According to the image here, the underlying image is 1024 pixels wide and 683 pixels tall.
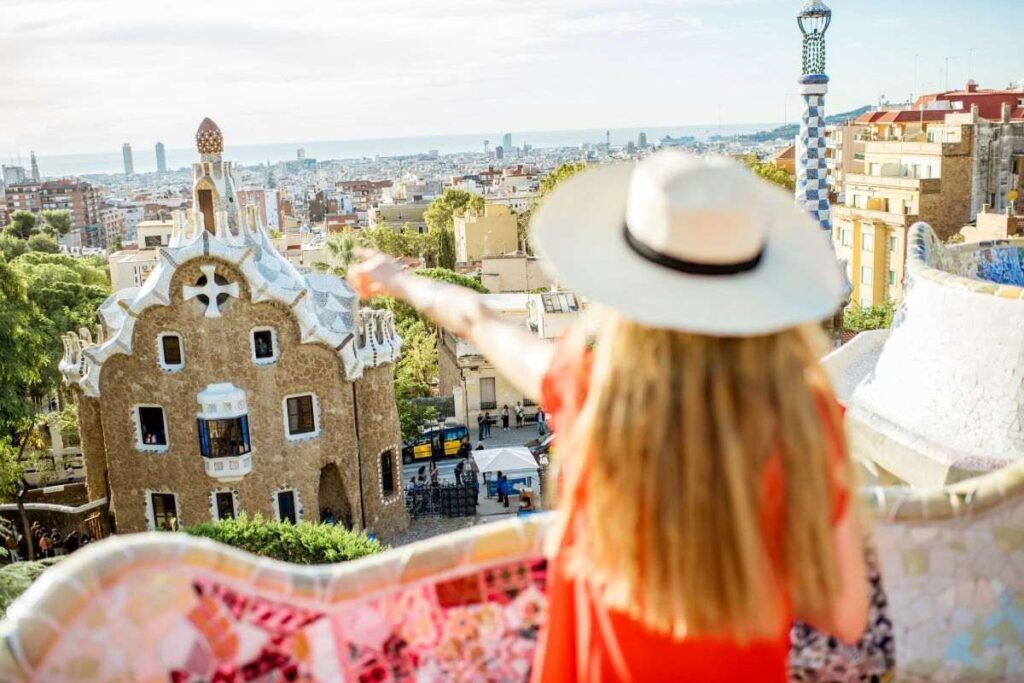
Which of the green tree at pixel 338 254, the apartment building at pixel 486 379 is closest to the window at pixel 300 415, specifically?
the apartment building at pixel 486 379

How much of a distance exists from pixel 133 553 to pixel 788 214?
5.54 ft

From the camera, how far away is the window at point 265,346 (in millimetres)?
17266

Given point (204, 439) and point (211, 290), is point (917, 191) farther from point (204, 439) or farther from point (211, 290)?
point (204, 439)

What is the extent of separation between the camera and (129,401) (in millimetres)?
17562

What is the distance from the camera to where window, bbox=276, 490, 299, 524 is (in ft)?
59.4

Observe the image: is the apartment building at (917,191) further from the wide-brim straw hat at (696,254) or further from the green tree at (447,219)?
the wide-brim straw hat at (696,254)

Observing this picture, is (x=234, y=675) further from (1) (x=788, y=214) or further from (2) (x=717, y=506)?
(1) (x=788, y=214)

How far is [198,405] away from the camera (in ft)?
56.4

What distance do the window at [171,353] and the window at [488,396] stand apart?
1142 cm

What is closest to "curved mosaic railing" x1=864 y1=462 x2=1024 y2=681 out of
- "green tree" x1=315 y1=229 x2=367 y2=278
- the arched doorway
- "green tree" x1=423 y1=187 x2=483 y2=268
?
the arched doorway

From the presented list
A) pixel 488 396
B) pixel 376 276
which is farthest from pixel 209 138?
pixel 376 276

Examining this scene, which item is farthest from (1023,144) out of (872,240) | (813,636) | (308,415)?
(813,636)

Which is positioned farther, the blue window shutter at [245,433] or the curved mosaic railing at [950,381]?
the blue window shutter at [245,433]

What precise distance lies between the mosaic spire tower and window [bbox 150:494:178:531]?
1252cm
